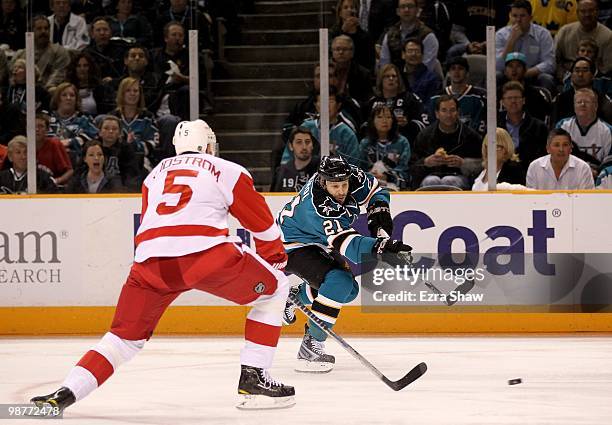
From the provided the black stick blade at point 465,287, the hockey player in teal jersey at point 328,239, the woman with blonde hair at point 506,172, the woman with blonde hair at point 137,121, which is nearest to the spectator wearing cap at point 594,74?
the woman with blonde hair at point 506,172

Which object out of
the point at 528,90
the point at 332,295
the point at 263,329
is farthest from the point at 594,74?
the point at 263,329

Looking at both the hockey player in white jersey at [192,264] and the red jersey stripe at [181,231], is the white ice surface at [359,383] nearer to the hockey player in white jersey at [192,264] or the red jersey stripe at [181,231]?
the hockey player in white jersey at [192,264]

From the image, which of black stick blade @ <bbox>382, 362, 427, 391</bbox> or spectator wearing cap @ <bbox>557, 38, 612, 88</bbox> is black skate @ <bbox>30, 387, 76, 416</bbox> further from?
spectator wearing cap @ <bbox>557, 38, 612, 88</bbox>

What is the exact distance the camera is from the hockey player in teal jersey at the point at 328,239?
18.8ft

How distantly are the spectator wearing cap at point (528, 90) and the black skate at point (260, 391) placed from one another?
10.9 ft

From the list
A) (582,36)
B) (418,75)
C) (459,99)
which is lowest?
(459,99)

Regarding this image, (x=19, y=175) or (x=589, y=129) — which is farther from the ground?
(x=589, y=129)

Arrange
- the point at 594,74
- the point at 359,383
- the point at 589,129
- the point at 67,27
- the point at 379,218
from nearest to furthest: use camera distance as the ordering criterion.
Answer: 1. the point at 359,383
2. the point at 379,218
3. the point at 589,129
4. the point at 594,74
5. the point at 67,27

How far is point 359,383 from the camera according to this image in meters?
5.34

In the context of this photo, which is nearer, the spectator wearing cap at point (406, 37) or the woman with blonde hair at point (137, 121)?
the woman with blonde hair at point (137, 121)

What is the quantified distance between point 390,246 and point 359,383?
0.75 m

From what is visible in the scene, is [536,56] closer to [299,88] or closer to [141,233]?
[299,88]

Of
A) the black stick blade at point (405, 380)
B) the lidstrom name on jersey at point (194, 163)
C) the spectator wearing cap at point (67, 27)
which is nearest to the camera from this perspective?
the lidstrom name on jersey at point (194, 163)

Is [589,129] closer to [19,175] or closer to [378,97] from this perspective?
[378,97]
